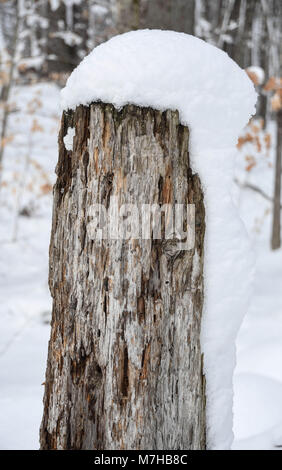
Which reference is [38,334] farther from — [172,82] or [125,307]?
[172,82]

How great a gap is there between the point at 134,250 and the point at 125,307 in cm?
20

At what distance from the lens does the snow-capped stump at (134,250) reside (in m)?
1.28

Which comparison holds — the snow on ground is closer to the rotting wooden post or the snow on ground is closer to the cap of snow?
the rotting wooden post

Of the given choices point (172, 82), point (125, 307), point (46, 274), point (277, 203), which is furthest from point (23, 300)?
point (277, 203)

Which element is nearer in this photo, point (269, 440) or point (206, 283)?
point (206, 283)

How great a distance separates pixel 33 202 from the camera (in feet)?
32.8

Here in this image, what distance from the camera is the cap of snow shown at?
129 centimetres

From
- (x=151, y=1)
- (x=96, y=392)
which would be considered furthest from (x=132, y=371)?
(x=151, y=1)

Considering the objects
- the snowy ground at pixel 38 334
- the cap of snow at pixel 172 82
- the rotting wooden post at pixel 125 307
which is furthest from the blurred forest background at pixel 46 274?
the cap of snow at pixel 172 82

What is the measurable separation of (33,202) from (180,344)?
9255 mm

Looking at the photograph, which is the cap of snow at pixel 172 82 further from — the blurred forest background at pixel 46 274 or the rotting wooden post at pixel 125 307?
the blurred forest background at pixel 46 274

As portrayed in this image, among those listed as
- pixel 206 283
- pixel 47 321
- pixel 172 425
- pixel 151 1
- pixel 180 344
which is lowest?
pixel 172 425

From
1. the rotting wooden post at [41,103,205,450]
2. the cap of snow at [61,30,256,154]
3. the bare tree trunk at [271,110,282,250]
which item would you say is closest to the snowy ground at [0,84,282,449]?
the bare tree trunk at [271,110,282,250]
